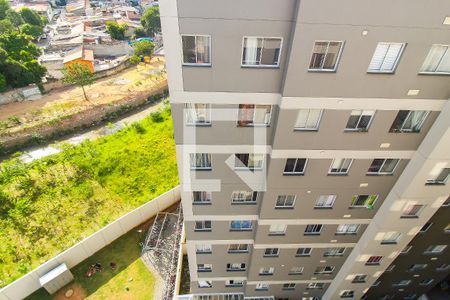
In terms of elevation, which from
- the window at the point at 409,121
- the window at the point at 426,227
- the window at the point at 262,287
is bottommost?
the window at the point at 262,287

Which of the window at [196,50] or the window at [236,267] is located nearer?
the window at [196,50]

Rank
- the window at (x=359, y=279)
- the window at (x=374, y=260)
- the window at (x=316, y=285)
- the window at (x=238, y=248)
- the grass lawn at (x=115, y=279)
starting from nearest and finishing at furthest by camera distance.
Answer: the window at (x=374, y=260) → the window at (x=238, y=248) → the window at (x=359, y=279) → the window at (x=316, y=285) → the grass lawn at (x=115, y=279)

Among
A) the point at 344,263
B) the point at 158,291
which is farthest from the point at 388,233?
the point at 158,291

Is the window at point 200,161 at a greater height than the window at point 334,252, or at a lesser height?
greater

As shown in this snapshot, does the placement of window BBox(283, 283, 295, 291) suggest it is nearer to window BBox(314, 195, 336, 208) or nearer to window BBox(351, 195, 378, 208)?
window BBox(314, 195, 336, 208)

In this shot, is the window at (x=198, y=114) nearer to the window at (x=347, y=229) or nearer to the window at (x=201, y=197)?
the window at (x=201, y=197)

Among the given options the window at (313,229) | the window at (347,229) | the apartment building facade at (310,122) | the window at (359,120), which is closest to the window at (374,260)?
the apartment building facade at (310,122)

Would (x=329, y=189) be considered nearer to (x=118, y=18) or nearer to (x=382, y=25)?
(x=382, y=25)

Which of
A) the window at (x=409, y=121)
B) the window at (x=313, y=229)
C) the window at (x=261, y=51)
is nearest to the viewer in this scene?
the window at (x=261, y=51)
